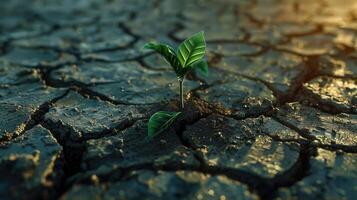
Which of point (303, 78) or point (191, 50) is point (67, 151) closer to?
point (191, 50)

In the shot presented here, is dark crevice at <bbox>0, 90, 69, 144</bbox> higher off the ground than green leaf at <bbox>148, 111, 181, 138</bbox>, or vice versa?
green leaf at <bbox>148, 111, 181, 138</bbox>

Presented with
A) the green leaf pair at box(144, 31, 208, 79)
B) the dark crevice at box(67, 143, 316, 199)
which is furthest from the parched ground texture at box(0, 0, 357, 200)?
the green leaf pair at box(144, 31, 208, 79)

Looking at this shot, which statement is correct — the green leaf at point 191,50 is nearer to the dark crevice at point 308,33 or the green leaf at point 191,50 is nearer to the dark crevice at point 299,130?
the dark crevice at point 299,130

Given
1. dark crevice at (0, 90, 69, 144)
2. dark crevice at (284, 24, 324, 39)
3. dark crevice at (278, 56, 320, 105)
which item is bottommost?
dark crevice at (0, 90, 69, 144)

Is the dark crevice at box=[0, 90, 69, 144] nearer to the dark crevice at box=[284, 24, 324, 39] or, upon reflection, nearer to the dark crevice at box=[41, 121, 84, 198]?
the dark crevice at box=[41, 121, 84, 198]

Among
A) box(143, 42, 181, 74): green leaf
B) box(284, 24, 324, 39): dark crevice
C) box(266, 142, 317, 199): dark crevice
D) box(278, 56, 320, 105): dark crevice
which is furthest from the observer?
box(284, 24, 324, 39): dark crevice

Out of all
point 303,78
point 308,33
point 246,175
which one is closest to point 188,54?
point 246,175

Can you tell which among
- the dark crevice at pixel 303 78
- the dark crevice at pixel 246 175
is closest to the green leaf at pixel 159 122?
the dark crevice at pixel 246 175
